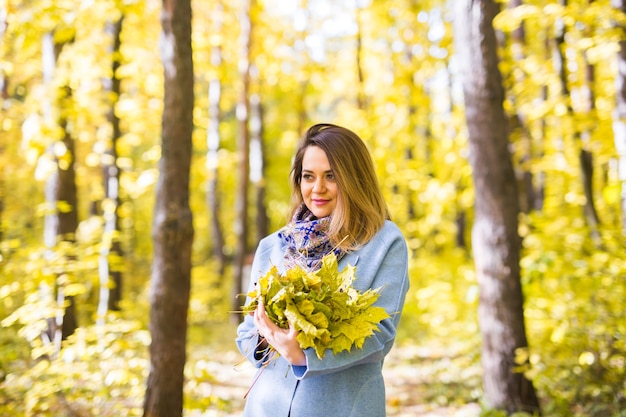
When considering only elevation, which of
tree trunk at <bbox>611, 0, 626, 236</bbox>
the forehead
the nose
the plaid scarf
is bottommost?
the plaid scarf

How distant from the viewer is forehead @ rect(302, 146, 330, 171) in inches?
86.0

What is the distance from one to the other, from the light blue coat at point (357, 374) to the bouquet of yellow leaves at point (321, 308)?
100 mm

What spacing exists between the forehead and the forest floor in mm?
2669

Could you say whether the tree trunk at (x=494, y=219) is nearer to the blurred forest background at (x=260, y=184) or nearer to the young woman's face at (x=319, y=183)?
the blurred forest background at (x=260, y=184)

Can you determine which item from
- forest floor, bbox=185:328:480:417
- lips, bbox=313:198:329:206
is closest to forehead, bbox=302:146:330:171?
lips, bbox=313:198:329:206

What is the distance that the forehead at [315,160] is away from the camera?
2186 millimetres

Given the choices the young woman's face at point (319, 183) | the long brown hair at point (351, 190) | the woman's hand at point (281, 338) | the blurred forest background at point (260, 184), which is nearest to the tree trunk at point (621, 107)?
the blurred forest background at point (260, 184)

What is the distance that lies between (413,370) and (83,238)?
488 centimetres

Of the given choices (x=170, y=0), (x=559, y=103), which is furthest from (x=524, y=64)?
(x=170, y=0)

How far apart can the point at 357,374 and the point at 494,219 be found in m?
3.11

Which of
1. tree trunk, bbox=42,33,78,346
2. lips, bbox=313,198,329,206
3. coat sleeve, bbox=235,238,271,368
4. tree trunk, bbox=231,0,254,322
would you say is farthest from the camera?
tree trunk, bbox=231,0,254,322

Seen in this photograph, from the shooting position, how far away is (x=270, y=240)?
7.91 feet

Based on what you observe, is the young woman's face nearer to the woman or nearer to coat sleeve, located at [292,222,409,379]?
the woman

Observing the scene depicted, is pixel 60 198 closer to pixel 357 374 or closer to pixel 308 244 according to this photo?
pixel 308 244
